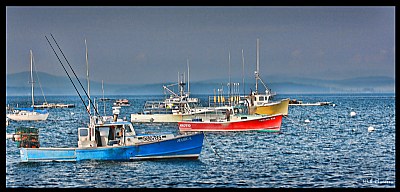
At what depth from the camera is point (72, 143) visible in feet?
184

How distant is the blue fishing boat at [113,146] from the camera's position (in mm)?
37656

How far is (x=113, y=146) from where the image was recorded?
1483 inches

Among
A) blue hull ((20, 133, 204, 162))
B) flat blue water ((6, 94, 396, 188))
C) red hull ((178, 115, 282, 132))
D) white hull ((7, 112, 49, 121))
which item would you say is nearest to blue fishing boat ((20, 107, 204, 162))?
blue hull ((20, 133, 204, 162))

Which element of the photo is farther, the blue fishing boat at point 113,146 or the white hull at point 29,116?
the white hull at point 29,116

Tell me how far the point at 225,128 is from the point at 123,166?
2372cm

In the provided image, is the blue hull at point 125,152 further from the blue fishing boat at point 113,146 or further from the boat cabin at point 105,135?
the boat cabin at point 105,135

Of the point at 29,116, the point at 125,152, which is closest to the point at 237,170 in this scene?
the point at 125,152

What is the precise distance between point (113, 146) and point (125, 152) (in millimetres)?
830

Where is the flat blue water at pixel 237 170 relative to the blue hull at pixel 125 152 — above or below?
below

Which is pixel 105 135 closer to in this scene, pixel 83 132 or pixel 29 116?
pixel 83 132

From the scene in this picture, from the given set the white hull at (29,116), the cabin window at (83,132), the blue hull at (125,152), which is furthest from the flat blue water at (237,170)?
the white hull at (29,116)
